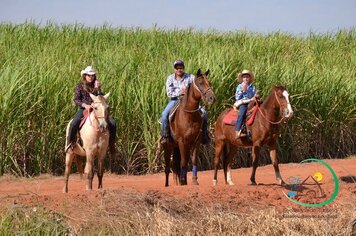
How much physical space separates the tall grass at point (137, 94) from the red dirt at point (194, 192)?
28.6 inches

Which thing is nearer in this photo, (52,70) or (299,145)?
(52,70)

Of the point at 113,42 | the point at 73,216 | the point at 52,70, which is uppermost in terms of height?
the point at 113,42

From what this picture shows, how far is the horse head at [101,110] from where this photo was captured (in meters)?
14.3

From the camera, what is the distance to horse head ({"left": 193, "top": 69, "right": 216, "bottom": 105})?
15102 mm

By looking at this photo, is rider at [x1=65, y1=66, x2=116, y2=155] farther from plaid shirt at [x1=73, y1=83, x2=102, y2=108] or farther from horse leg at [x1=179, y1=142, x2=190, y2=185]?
horse leg at [x1=179, y1=142, x2=190, y2=185]

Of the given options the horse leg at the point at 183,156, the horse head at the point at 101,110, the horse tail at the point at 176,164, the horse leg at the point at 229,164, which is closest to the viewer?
the horse head at the point at 101,110

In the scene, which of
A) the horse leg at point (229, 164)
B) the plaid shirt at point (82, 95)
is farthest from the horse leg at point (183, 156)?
the plaid shirt at point (82, 95)

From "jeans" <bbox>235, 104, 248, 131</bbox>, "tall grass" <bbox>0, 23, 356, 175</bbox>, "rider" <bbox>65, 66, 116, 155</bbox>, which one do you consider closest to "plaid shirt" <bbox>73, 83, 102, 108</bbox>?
"rider" <bbox>65, 66, 116, 155</bbox>

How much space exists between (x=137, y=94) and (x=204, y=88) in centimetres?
505

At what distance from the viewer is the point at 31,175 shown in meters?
19.0

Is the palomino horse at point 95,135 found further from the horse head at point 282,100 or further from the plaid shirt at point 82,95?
the horse head at point 282,100

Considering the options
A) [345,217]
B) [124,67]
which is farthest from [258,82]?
[345,217]

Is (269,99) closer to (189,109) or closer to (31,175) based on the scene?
(189,109)

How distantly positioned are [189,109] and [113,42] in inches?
550
